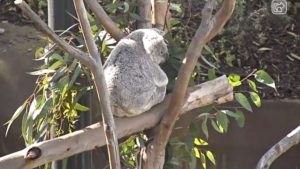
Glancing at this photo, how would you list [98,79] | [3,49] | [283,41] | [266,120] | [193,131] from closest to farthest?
[98,79] → [193,131] → [266,120] → [3,49] → [283,41]

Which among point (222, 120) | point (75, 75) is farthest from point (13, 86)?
point (222, 120)

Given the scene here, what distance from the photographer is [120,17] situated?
1.94 metres

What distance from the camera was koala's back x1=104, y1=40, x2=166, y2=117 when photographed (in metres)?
1.78

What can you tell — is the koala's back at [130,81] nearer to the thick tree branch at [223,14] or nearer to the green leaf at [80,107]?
the green leaf at [80,107]

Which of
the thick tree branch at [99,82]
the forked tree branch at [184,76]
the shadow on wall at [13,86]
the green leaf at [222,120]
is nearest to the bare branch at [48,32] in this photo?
the thick tree branch at [99,82]

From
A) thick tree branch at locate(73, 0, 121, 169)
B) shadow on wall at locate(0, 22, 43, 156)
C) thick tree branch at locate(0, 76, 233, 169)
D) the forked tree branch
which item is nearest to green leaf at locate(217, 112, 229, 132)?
thick tree branch at locate(0, 76, 233, 169)

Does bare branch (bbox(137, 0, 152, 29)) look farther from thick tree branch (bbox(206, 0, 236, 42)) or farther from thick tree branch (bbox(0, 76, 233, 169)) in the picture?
thick tree branch (bbox(206, 0, 236, 42))

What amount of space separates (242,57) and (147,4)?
1.82m

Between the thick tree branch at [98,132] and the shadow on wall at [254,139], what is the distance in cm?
151

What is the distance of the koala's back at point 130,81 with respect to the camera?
70.0 inches

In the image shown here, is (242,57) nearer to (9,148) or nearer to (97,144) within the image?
(9,148)

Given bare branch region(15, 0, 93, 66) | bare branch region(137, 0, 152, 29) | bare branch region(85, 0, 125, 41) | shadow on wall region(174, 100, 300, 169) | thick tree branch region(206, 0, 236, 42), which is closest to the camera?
bare branch region(15, 0, 93, 66)

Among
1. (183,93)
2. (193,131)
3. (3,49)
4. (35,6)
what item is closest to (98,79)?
(183,93)

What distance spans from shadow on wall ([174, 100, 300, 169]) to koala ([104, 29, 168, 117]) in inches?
53.1
